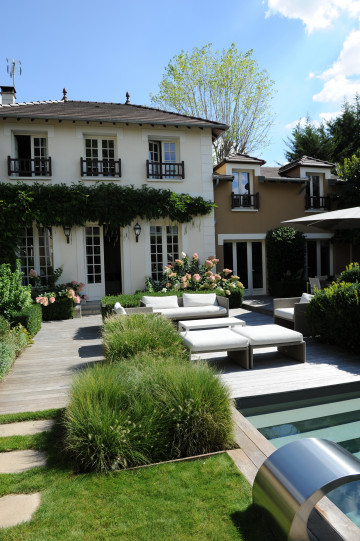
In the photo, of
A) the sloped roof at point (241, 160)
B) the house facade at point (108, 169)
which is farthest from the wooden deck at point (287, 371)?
the sloped roof at point (241, 160)

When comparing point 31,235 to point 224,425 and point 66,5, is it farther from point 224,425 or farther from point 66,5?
point 224,425

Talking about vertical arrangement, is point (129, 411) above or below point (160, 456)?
above

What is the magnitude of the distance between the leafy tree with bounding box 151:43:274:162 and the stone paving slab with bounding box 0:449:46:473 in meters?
21.1

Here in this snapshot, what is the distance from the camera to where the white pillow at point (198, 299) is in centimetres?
916

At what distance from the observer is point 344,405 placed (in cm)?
436

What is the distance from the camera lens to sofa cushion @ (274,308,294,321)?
24.9ft

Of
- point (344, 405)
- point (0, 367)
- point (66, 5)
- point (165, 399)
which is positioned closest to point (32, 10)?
point (66, 5)

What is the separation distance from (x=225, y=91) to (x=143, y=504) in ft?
72.8

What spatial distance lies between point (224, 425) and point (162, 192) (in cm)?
1058

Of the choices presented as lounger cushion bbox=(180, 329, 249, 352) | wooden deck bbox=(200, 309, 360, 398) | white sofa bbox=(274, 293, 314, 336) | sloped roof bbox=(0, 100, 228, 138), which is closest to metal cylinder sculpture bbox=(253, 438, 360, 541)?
wooden deck bbox=(200, 309, 360, 398)

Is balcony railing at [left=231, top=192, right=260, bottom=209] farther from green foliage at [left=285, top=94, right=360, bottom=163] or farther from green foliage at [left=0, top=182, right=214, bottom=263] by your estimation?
green foliage at [left=285, top=94, right=360, bottom=163]

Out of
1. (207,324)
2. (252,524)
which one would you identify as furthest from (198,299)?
(252,524)

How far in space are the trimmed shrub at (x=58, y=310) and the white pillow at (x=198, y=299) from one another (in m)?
4.06

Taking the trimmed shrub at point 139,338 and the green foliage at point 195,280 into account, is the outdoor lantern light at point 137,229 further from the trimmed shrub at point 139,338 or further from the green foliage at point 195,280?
the trimmed shrub at point 139,338
